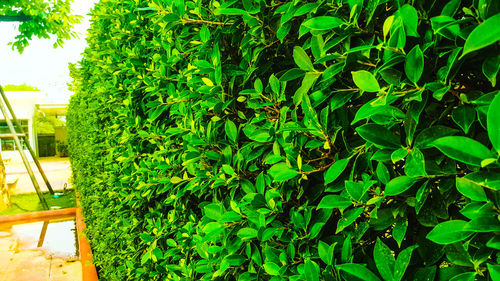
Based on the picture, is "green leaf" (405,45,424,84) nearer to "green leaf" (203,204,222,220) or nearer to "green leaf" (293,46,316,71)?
"green leaf" (293,46,316,71)

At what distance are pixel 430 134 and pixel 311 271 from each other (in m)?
0.52

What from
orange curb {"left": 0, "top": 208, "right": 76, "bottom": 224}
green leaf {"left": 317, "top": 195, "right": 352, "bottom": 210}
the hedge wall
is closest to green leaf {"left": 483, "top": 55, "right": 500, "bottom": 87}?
the hedge wall

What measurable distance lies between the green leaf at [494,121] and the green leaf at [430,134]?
0.38ft

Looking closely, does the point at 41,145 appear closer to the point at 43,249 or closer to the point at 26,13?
the point at 26,13

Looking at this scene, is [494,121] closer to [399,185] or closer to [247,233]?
[399,185]

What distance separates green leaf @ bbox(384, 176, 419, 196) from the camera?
0.77 metres

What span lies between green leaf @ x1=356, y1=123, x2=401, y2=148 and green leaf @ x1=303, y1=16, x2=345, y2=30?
28cm

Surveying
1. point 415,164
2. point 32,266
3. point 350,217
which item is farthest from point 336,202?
point 32,266

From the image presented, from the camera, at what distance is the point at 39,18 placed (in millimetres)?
8836

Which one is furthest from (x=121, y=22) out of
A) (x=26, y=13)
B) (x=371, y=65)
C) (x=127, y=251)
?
(x=26, y=13)

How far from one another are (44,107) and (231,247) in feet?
109

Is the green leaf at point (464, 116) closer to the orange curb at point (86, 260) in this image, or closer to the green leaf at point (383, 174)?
the green leaf at point (383, 174)

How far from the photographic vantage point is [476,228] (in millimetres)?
643

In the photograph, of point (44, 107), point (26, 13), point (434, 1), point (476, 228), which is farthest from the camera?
point (44, 107)
